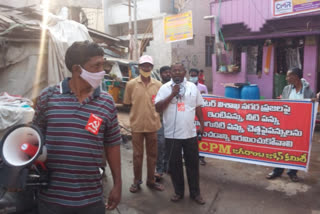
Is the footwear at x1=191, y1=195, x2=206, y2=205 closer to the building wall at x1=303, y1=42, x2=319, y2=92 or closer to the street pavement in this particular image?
the street pavement

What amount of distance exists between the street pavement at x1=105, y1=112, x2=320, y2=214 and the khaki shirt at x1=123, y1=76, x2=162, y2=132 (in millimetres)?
952

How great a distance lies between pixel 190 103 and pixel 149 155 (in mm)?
1055

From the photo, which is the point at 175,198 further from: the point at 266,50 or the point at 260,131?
the point at 266,50

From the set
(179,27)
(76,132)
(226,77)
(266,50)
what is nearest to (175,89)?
(76,132)

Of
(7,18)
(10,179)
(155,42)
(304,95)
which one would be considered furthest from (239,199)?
(155,42)

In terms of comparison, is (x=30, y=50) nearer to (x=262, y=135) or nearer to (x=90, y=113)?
(x=90, y=113)

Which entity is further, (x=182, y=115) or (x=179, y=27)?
(x=179, y=27)

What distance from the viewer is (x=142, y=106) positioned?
4.12 meters

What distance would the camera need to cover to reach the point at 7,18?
13.3ft

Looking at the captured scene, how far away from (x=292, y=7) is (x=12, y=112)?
918 cm

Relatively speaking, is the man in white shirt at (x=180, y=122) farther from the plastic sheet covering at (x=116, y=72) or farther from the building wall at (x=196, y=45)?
the building wall at (x=196, y=45)

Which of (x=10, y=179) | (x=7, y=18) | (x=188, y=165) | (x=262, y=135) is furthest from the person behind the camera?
(x=262, y=135)

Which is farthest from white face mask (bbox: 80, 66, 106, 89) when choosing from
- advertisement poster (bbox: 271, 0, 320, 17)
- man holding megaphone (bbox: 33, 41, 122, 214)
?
advertisement poster (bbox: 271, 0, 320, 17)

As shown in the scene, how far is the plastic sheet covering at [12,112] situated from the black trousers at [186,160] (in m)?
1.82
